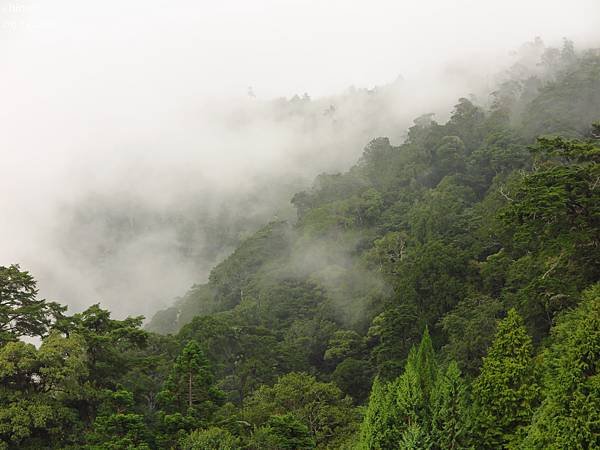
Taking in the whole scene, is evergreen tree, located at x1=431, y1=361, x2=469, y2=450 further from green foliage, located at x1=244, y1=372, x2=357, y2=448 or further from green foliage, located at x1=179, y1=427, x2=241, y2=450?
green foliage, located at x1=244, y1=372, x2=357, y2=448

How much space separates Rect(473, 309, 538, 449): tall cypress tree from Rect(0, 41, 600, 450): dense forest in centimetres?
5

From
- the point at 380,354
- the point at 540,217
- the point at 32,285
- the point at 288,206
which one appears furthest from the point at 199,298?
the point at 540,217

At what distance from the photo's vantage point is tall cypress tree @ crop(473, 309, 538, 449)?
837 inches

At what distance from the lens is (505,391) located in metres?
21.4

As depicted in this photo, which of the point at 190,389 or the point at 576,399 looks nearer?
the point at 576,399

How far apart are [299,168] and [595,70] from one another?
47.4 metres

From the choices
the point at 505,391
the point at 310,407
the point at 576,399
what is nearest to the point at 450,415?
the point at 505,391

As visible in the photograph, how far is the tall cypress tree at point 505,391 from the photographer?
21250 mm

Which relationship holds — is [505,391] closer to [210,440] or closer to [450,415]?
[450,415]

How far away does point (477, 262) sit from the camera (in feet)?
146

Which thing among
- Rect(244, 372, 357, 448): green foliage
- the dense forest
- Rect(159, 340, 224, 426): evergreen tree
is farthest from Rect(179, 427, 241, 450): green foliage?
Rect(244, 372, 357, 448): green foliage

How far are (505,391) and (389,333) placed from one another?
21.5 m

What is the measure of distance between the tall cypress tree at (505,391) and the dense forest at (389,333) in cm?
5

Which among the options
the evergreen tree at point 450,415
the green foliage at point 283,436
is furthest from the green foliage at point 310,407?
the evergreen tree at point 450,415
